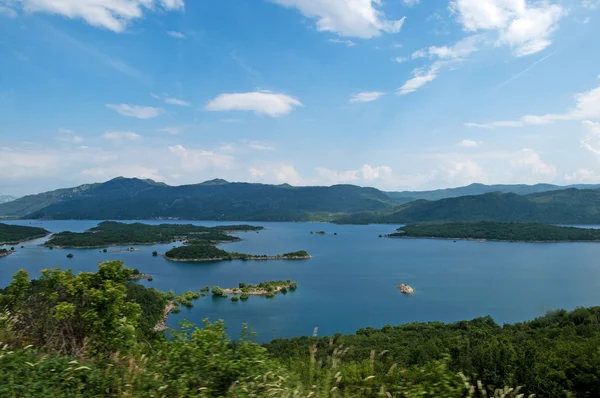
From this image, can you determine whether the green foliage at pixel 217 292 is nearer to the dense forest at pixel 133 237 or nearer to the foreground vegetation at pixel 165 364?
the foreground vegetation at pixel 165 364

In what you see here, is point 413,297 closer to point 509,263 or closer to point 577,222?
point 509,263

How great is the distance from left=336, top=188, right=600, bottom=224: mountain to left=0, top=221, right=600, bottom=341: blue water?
2415 inches

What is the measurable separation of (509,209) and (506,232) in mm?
58980

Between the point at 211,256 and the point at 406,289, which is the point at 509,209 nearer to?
the point at 406,289

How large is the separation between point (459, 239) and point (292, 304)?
82357 mm

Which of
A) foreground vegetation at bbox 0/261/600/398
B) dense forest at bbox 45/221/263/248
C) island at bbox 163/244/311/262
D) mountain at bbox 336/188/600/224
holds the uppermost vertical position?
mountain at bbox 336/188/600/224

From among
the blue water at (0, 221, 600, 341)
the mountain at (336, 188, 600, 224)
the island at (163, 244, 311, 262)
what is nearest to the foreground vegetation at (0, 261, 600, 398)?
the blue water at (0, 221, 600, 341)

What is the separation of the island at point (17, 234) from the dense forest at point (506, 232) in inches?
4081

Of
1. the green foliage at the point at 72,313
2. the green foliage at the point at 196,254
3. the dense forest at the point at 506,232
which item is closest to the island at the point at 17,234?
the green foliage at the point at 196,254

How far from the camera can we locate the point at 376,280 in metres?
57.2

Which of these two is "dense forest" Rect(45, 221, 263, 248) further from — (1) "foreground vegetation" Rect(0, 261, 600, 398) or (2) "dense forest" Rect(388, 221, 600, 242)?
(1) "foreground vegetation" Rect(0, 261, 600, 398)

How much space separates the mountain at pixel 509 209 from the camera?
146 meters

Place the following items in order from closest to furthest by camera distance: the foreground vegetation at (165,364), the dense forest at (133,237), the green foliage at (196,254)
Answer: the foreground vegetation at (165,364)
the green foliage at (196,254)
the dense forest at (133,237)

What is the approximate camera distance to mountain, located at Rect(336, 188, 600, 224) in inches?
5733
